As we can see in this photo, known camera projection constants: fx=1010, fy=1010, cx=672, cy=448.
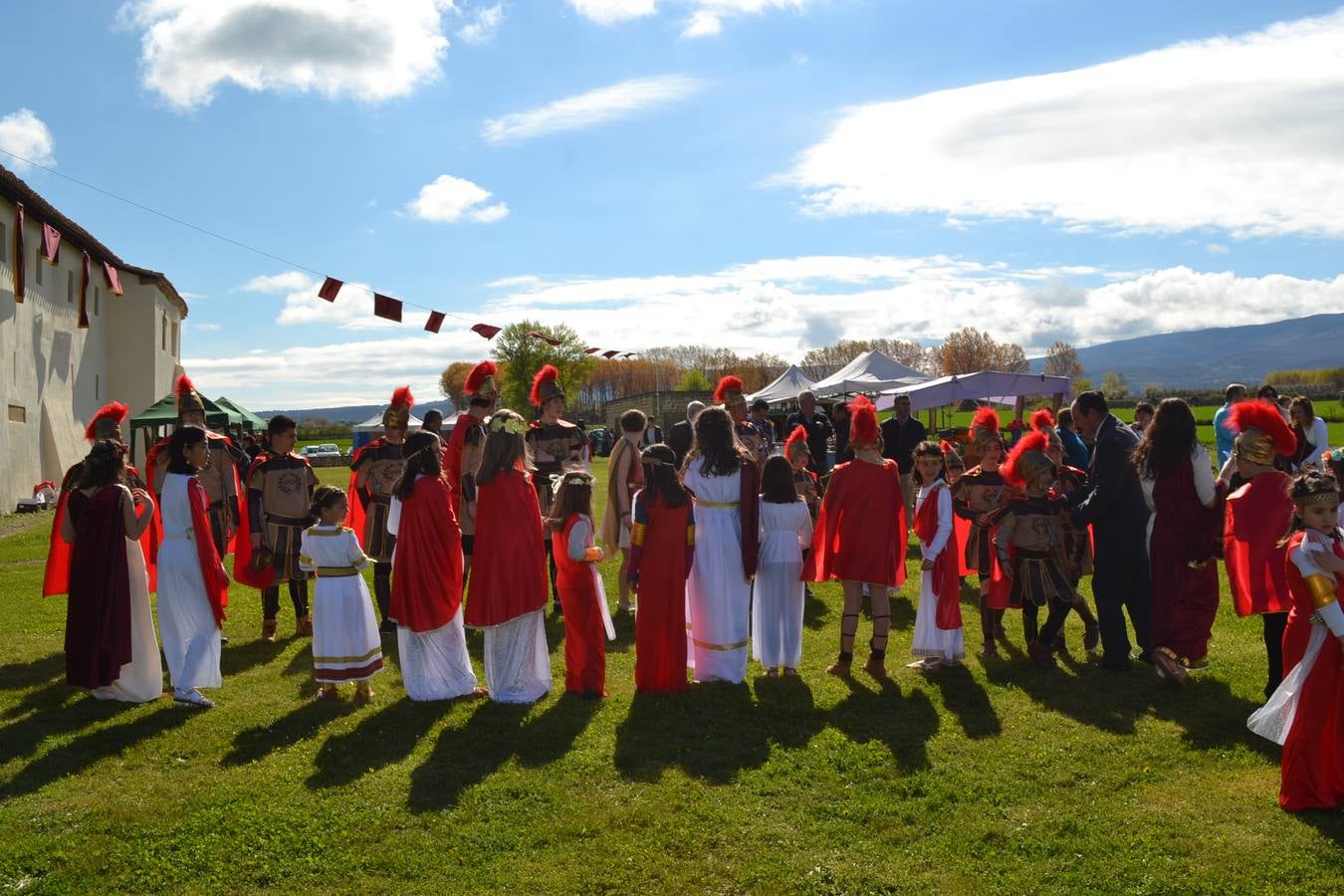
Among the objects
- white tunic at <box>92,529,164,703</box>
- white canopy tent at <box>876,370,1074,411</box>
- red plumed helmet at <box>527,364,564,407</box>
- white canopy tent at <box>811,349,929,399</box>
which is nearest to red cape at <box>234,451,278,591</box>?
white tunic at <box>92,529,164,703</box>

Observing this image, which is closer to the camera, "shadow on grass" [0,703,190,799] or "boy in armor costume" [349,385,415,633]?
"shadow on grass" [0,703,190,799]

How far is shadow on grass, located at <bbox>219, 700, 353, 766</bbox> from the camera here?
18.1ft

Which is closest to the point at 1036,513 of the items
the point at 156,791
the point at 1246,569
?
the point at 1246,569

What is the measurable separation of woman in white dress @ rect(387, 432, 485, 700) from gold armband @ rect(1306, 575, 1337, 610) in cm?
471

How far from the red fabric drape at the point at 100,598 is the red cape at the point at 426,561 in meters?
1.65

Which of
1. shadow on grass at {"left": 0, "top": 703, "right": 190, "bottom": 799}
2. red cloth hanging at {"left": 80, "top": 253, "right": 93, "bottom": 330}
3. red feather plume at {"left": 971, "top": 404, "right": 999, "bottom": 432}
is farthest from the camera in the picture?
red cloth hanging at {"left": 80, "top": 253, "right": 93, "bottom": 330}

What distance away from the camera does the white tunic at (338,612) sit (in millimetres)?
6438

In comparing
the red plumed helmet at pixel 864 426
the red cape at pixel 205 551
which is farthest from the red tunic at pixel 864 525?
the red cape at pixel 205 551

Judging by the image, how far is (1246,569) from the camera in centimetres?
581

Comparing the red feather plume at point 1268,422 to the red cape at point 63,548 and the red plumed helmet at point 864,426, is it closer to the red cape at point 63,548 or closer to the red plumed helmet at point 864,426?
the red plumed helmet at point 864,426

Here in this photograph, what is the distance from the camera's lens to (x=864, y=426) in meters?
6.76

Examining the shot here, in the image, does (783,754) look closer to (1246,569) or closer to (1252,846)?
(1252,846)

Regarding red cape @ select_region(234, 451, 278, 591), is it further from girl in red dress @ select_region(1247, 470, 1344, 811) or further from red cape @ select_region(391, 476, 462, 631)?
girl in red dress @ select_region(1247, 470, 1344, 811)

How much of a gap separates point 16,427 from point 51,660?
1989 cm
